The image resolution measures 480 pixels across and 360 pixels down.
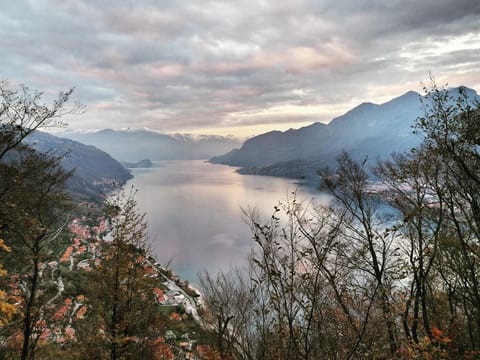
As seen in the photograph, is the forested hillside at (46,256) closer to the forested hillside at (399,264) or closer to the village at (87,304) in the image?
the village at (87,304)

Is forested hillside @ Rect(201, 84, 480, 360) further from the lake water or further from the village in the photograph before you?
the lake water

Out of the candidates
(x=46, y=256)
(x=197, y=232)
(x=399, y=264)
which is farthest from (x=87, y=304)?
(x=197, y=232)

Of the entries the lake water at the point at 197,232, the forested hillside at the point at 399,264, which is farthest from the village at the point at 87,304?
the forested hillside at the point at 399,264

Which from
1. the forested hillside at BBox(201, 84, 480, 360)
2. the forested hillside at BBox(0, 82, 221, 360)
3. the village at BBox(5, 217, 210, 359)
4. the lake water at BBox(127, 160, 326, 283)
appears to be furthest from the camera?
the lake water at BBox(127, 160, 326, 283)

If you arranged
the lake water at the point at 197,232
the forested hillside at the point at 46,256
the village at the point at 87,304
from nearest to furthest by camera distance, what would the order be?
the forested hillside at the point at 46,256
the village at the point at 87,304
the lake water at the point at 197,232

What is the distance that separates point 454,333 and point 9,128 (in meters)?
16.3

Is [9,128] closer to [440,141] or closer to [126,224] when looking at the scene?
[126,224]

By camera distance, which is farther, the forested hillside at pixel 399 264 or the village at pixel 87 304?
the village at pixel 87 304

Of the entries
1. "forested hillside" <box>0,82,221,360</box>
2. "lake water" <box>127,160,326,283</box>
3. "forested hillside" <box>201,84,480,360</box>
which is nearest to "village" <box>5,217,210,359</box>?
"forested hillside" <box>0,82,221,360</box>

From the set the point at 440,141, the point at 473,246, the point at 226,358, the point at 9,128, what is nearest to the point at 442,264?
the point at 473,246

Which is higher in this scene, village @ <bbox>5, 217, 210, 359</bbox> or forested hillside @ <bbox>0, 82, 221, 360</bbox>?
forested hillside @ <bbox>0, 82, 221, 360</bbox>

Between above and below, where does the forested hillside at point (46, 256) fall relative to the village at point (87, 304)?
above

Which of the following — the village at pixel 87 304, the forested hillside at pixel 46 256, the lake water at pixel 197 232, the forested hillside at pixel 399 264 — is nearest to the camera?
the forested hillside at pixel 399 264

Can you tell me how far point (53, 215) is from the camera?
12039 millimetres
